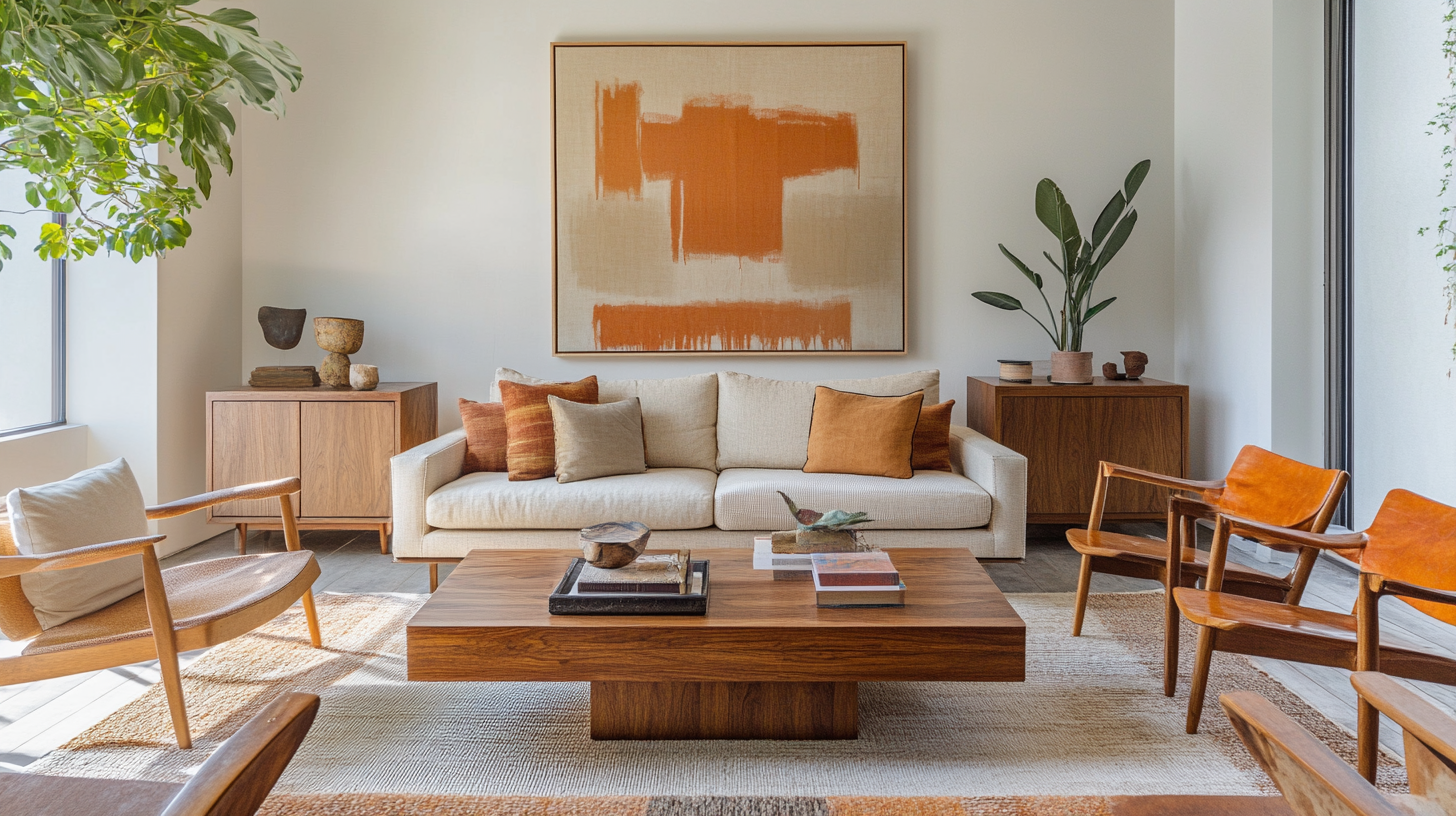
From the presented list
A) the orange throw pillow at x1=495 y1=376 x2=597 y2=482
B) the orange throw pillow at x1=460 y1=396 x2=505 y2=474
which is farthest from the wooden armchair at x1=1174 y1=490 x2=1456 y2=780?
the orange throw pillow at x1=460 y1=396 x2=505 y2=474

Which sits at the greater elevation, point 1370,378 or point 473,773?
point 1370,378

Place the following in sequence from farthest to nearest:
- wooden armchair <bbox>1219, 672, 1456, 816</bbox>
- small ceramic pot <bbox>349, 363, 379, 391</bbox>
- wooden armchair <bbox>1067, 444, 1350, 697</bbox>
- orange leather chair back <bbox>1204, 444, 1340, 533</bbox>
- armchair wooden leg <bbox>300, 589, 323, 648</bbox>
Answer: small ceramic pot <bbox>349, 363, 379, 391</bbox>
armchair wooden leg <bbox>300, 589, 323, 648</bbox>
orange leather chair back <bbox>1204, 444, 1340, 533</bbox>
wooden armchair <bbox>1067, 444, 1350, 697</bbox>
wooden armchair <bbox>1219, 672, 1456, 816</bbox>

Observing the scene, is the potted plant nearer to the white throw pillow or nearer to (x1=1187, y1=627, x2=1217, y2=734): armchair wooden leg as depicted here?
(x1=1187, y1=627, x2=1217, y2=734): armchair wooden leg

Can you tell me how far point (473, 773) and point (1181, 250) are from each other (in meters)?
4.08

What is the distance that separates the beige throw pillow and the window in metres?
2.00

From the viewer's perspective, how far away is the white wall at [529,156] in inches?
171

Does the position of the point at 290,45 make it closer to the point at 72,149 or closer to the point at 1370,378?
the point at 72,149

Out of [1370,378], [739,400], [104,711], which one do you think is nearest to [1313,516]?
[1370,378]

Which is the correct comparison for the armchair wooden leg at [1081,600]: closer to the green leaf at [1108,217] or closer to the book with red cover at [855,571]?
the book with red cover at [855,571]

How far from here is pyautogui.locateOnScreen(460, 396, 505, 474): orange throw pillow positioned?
3658 mm

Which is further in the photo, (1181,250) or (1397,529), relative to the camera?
(1181,250)

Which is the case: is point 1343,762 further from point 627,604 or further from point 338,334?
point 338,334

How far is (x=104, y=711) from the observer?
2.28 metres

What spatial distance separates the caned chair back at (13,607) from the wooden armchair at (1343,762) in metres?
2.46
